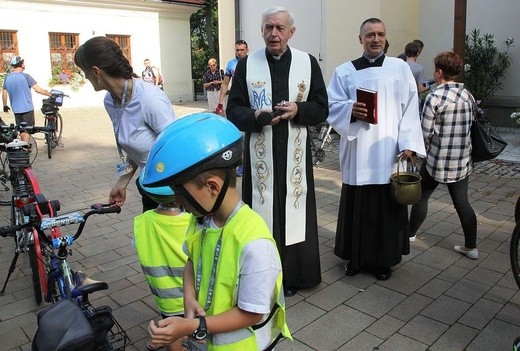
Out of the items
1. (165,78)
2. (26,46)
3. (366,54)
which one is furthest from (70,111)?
(366,54)

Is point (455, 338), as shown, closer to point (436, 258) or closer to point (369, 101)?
point (436, 258)

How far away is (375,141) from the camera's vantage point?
3869 mm

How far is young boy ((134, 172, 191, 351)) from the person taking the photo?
2.50 meters

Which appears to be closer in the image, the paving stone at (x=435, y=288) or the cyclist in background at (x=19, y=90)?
the paving stone at (x=435, y=288)

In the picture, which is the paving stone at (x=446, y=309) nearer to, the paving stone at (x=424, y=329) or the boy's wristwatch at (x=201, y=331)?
the paving stone at (x=424, y=329)

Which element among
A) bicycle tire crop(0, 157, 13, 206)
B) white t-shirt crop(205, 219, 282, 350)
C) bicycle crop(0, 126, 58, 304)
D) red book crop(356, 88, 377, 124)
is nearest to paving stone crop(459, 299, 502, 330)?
red book crop(356, 88, 377, 124)

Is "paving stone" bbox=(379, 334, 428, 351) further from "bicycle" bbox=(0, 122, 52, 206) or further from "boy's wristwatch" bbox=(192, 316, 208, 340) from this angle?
"bicycle" bbox=(0, 122, 52, 206)

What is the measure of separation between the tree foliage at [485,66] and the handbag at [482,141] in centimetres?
699

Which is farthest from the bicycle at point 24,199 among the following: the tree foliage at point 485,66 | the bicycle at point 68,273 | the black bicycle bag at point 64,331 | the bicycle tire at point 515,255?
the tree foliage at point 485,66

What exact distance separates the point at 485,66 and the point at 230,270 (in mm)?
10647

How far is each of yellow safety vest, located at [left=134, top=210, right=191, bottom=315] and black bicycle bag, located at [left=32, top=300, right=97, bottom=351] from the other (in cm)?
53

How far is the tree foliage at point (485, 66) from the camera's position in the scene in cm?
1064

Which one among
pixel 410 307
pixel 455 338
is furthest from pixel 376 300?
pixel 455 338

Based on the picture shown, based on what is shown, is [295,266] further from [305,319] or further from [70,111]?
[70,111]
